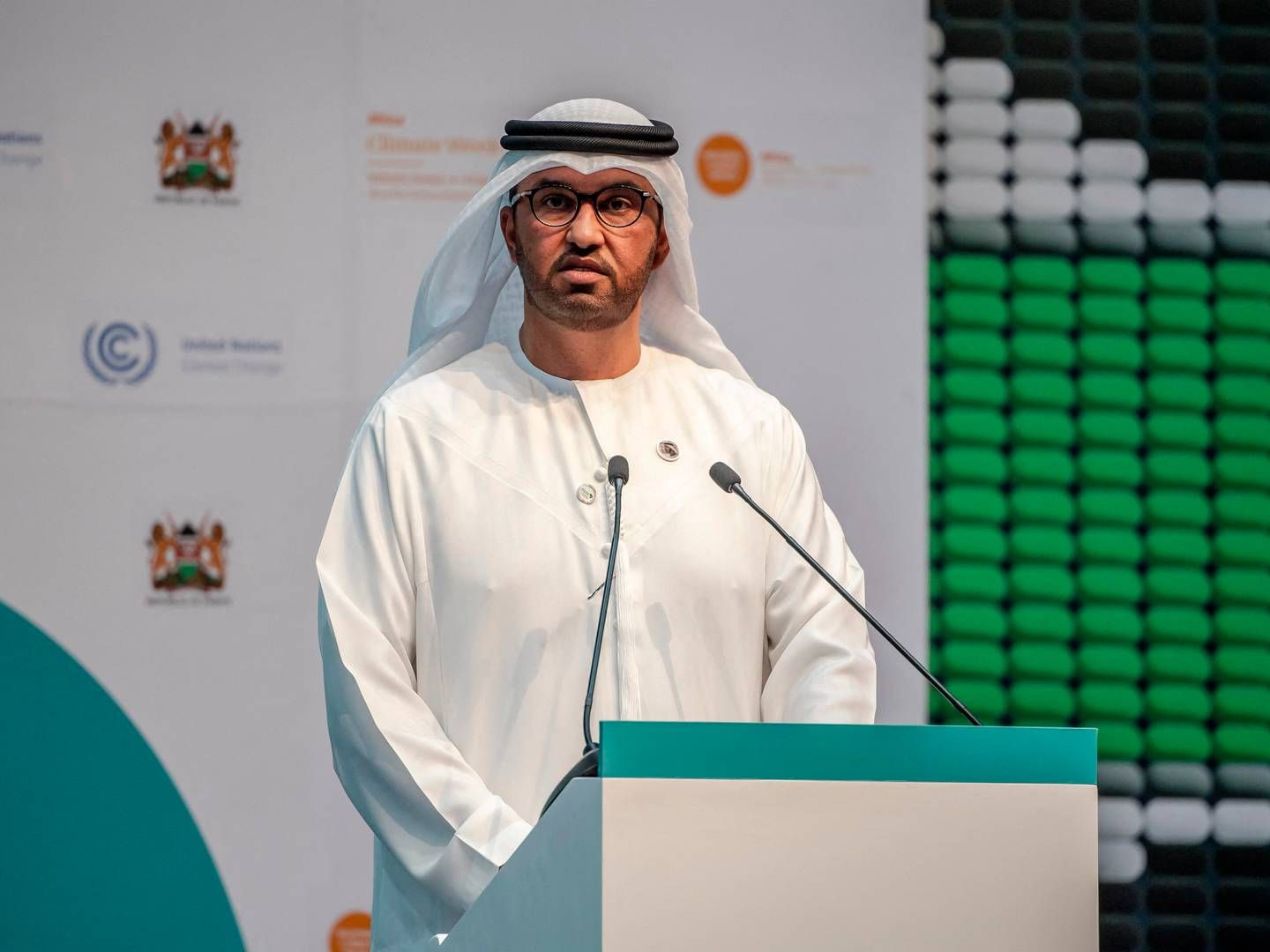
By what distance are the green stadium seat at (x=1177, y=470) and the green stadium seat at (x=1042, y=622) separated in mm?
486

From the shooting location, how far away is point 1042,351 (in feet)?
16.3

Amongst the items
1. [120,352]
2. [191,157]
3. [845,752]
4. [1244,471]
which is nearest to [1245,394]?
[1244,471]

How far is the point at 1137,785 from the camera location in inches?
193

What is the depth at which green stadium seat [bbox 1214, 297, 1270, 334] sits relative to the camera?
506 cm

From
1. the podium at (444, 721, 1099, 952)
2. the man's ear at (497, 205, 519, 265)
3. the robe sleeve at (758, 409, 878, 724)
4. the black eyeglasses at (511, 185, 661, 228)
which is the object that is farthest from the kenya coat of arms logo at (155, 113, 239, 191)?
the podium at (444, 721, 1099, 952)

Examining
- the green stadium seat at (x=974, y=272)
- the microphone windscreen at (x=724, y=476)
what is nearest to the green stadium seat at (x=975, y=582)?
the green stadium seat at (x=974, y=272)

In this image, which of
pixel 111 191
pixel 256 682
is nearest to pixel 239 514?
pixel 256 682

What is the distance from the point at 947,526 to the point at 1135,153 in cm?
121

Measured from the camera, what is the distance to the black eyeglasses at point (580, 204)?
2.80 meters

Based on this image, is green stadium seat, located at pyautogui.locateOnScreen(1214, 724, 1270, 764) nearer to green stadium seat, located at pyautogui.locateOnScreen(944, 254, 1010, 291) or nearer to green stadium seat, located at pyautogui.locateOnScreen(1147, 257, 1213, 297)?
green stadium seat, located at pyautogui.locateOnScreen(1147, 257, 1213, 297)

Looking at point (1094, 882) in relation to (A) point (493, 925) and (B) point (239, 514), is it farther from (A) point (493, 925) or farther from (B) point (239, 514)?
(B) point (239, 514)

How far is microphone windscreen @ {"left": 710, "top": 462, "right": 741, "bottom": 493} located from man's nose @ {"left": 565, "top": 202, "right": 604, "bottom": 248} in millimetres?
582

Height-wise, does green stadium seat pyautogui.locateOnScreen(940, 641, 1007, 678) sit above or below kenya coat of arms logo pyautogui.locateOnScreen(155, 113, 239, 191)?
below

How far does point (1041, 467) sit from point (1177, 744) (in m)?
0.88
